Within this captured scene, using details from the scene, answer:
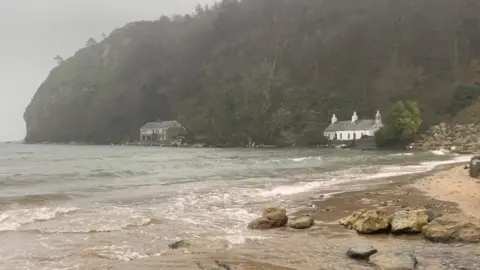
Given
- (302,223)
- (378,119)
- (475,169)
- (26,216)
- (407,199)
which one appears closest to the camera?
(302,223)

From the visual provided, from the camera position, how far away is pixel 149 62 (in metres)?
179

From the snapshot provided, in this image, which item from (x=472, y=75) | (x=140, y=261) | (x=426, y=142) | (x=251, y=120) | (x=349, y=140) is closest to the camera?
(x=140, y=261)

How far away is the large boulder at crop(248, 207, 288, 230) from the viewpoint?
15492 mm

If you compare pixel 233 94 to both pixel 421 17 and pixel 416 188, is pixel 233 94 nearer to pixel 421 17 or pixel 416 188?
pixel 421 17

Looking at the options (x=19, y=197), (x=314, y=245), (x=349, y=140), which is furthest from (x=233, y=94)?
(x=314, y=245)

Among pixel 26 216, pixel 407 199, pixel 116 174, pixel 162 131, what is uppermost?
pixel 162 131

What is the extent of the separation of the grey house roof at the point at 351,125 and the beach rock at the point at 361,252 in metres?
80.7

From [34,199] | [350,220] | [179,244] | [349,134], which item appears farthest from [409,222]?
[349,134]

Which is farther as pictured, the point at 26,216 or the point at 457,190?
the point at 457,190

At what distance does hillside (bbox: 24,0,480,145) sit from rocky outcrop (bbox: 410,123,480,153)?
16.9 ft

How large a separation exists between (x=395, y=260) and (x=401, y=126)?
2781 inches

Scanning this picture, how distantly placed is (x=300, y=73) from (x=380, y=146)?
1878 inches

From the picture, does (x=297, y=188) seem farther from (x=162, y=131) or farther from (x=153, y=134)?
(x=153, y=134)

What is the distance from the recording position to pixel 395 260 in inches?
406
